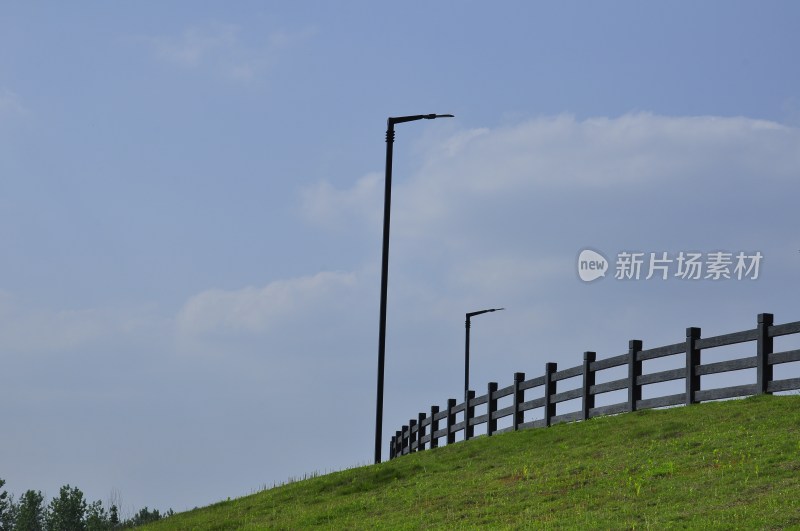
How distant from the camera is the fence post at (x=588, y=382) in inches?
1053

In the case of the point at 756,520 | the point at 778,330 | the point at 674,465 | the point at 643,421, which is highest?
the point at 778,330

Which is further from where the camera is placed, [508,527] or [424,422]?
[424,422]

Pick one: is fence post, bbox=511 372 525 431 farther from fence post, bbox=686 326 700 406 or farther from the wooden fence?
fence post, bbox=686 326 700 406

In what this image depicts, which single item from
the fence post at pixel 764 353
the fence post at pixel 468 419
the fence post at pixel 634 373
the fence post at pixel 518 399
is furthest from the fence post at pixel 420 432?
the fence post at pixel 764 353

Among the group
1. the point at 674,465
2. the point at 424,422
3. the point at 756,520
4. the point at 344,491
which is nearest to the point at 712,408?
the point at 674,465

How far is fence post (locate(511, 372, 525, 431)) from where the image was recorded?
29828 millimetres

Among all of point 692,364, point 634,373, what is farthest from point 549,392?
point 692,364

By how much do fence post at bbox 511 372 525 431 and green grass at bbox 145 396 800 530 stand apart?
3561 millimetres

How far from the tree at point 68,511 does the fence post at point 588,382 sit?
53747 mm

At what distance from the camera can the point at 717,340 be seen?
24.0m

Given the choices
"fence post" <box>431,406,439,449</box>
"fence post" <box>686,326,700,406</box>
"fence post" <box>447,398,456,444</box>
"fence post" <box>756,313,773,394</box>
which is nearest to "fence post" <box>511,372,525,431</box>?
"fence post" <box>447,398,456,444</box>

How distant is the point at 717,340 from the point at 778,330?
1.46 meters

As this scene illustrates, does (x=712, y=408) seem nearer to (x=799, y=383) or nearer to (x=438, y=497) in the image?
(x=799, y=383)

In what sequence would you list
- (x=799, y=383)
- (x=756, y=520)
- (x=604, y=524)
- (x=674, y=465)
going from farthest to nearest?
(x=799, y=383) → (x=674, y=465) → (x=604, y=524) → (x=756, y=520)
